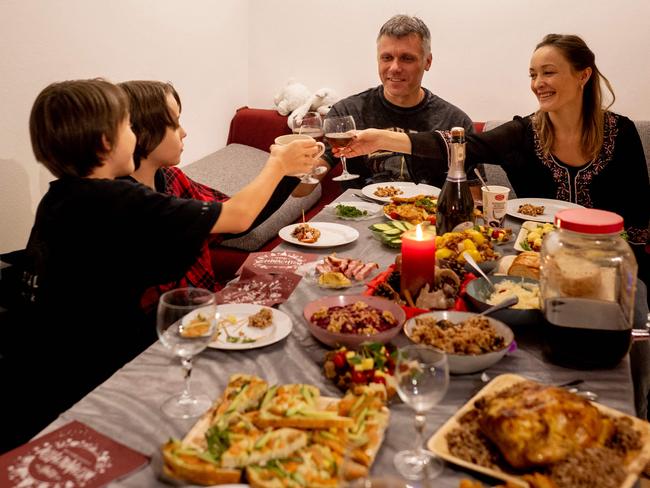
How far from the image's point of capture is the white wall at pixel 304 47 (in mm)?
3059

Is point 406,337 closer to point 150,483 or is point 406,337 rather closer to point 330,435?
point 330,435

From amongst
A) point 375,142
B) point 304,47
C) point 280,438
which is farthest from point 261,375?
point 304,47

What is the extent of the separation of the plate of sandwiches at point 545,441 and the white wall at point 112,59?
7.00 feet

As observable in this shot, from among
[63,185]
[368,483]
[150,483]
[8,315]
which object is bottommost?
[8,315]

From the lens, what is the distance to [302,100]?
172 inches

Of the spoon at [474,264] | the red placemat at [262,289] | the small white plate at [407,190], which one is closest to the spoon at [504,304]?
the spoon at [474,264]

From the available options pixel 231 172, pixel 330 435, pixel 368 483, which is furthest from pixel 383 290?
pixel 231 172

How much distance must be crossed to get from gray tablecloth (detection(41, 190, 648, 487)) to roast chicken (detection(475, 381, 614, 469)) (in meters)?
0.10

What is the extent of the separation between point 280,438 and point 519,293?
817mm

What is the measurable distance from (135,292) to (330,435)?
88 centimetres

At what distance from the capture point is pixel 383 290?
162cm

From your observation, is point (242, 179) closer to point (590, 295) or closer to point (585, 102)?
point (585, 102)

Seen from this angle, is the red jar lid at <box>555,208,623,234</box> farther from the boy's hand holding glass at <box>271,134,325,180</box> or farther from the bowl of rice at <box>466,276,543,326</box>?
the boy's hand holding glass at <box>271,134,325,180</box>

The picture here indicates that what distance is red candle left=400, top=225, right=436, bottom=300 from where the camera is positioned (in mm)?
1562
